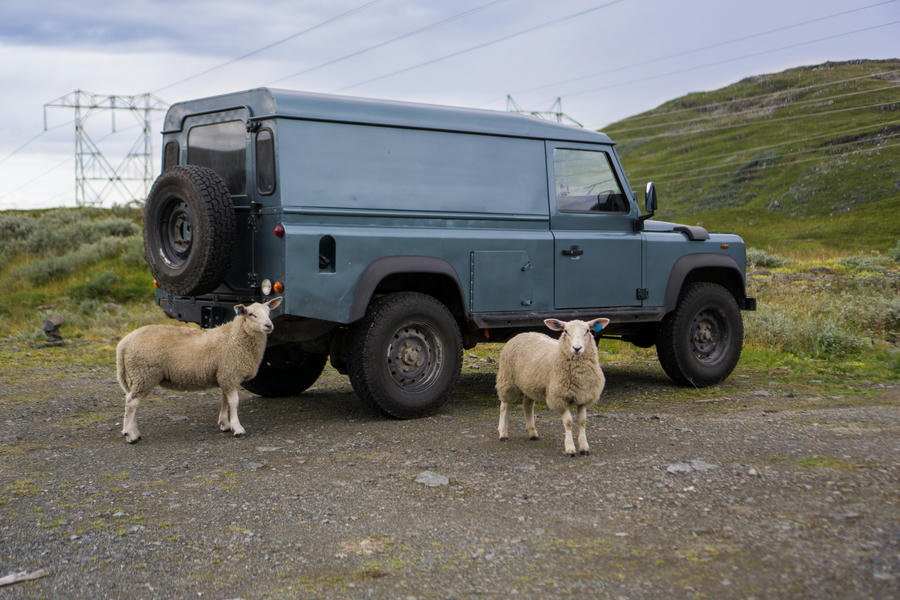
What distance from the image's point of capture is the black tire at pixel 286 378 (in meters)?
8.89

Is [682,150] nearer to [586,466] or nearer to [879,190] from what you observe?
[879,190]

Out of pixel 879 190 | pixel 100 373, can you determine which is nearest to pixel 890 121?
pixel 879 190

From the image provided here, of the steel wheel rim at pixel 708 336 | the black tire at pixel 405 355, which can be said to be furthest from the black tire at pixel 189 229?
the steel wheel rim at pixel 708 336

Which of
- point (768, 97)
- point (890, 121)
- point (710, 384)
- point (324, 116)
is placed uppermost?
point (768, 97)

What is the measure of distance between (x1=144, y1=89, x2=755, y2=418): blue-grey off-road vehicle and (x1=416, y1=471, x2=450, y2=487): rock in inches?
67.2

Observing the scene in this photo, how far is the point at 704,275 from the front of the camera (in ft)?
31.5

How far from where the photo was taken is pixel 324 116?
22.7 ft

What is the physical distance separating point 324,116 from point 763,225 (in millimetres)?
49387

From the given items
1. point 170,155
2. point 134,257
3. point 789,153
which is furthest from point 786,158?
point 170,155

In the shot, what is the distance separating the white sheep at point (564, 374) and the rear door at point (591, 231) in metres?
1.78

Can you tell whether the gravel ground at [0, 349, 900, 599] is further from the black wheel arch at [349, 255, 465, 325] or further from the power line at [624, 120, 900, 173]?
the power line at [624, 120, 900, 173]

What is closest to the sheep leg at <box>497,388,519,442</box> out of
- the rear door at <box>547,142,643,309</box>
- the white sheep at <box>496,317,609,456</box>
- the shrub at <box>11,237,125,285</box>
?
the white sheep at <box>496,317,609,456</box>

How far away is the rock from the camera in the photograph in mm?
5266

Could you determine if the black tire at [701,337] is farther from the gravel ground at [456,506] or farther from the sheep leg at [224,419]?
the sheep leg at [224,419]
